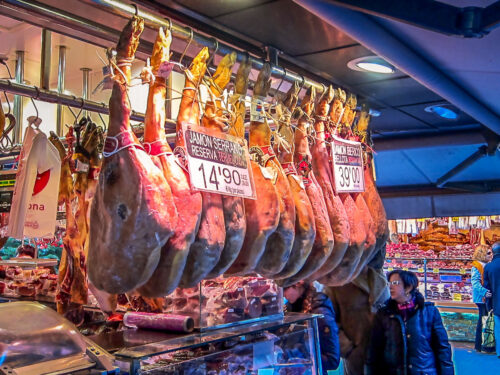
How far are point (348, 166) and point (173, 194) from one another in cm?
133

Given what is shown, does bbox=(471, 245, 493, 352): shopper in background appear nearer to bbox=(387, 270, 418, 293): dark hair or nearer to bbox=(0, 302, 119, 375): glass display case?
bbox=(387, 270, 418, 293): dark hair

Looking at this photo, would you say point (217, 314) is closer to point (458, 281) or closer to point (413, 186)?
point (413, 186)

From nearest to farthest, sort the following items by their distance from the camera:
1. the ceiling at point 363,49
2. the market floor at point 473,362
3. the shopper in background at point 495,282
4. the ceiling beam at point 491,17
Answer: the ceiling beam at point 491,17, the ceiling at point 363,49, the market floor at point 473,362, the shopper in background at point 495,282

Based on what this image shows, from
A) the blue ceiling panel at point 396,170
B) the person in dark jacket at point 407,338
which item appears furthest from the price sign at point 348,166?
the blue ceiling panel at point 396,170

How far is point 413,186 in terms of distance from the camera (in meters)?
7.05

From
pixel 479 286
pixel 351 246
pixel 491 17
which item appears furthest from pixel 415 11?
pixel 479 286

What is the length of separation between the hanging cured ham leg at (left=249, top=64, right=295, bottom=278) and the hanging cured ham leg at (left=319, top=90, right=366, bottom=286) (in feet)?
1.69

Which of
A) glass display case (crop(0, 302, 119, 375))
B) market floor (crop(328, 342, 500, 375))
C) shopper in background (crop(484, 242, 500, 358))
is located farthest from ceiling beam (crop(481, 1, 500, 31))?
shopper in background (crop(484, 242, 500, 358))

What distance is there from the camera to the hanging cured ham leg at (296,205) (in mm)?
2283

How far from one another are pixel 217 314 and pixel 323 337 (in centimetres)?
203

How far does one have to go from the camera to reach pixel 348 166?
2828 millimetres

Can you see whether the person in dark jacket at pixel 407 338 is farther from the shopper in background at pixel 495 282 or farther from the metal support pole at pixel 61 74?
the shopper in background at pixel 495 282

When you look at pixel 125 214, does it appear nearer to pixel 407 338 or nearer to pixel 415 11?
pixel 415 11

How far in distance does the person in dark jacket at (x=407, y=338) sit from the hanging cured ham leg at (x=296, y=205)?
9.62 feet
